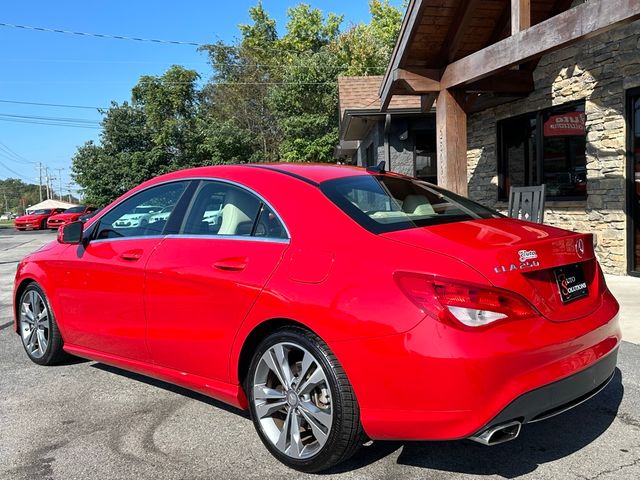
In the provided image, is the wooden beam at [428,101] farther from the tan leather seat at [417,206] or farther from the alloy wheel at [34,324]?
the alloy wheel at [34,324]

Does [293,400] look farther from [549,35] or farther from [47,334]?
[549,35]

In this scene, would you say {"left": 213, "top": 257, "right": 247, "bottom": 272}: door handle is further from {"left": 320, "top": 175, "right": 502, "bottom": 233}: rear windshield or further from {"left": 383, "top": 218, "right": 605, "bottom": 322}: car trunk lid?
{"left": 383, "top": 218, "right": 605, "bottom": 322}: car trunk lid

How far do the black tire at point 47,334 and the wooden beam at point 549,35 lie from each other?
5.80m

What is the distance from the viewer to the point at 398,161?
1331cm

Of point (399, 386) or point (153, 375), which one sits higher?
point (399, 386)

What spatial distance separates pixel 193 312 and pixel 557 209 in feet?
25.4

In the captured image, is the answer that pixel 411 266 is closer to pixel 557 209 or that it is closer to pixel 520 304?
pixel 520 304

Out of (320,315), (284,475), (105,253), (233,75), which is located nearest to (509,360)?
(320,315)

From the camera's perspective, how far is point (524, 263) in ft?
8.70

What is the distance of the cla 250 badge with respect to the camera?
8.43 ft

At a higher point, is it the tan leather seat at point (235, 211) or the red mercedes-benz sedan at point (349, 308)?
the tan leather seat at point (235, 211)

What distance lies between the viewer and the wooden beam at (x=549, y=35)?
18.6 feet

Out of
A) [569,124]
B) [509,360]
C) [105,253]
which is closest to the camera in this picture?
[509,360]

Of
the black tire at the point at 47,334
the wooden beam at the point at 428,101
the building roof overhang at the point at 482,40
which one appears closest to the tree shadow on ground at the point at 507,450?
the black tire at the point at 47,334
